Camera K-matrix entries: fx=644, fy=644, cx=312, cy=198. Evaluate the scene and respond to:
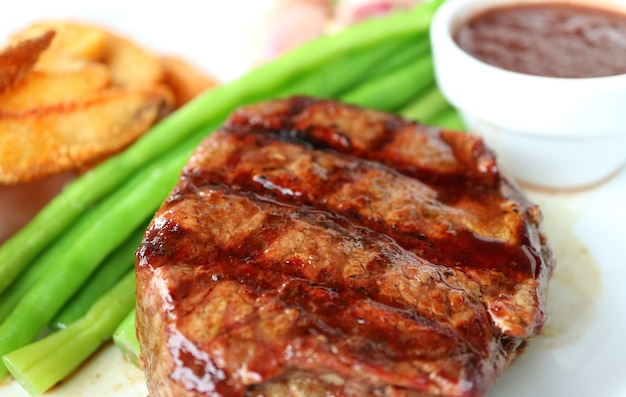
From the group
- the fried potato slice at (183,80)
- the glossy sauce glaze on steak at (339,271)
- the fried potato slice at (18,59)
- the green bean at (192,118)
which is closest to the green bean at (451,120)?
the green bean at (192,118)

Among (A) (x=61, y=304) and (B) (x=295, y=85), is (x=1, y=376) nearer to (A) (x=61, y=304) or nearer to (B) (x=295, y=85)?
(A) (x=61, y=304)

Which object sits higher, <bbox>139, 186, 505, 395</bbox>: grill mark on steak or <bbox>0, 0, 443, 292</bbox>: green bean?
<bbox>139, 186, 505, 395</bbox>: grill mark on steak

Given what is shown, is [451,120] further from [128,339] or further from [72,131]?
[128,339]

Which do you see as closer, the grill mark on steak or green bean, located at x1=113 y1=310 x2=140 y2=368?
the grill mark on steak

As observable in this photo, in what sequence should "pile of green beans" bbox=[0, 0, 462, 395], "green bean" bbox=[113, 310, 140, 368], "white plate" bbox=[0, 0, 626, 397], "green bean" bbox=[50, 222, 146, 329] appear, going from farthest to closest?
"green bean" bbox=[50, 222, 146, 329] < "pile of green beans" bbox=[0, 0, 462, 395] < "green bean" bbox=[113, 310, 140, 368] < "white plate" bbox=[0, 0, 626, 397]

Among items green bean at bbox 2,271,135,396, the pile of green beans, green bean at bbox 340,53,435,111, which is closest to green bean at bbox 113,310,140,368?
the pile of green beans

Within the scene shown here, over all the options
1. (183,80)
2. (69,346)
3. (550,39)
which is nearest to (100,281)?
(69,346)

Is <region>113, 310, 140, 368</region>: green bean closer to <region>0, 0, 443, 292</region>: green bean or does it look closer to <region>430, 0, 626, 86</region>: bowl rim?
<region>0, 0, 443, 292</region>: green bean

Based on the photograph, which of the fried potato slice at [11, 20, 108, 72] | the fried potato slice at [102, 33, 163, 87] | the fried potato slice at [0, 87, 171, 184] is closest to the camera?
the fried potato slice at [0, 87, 171, 184]
